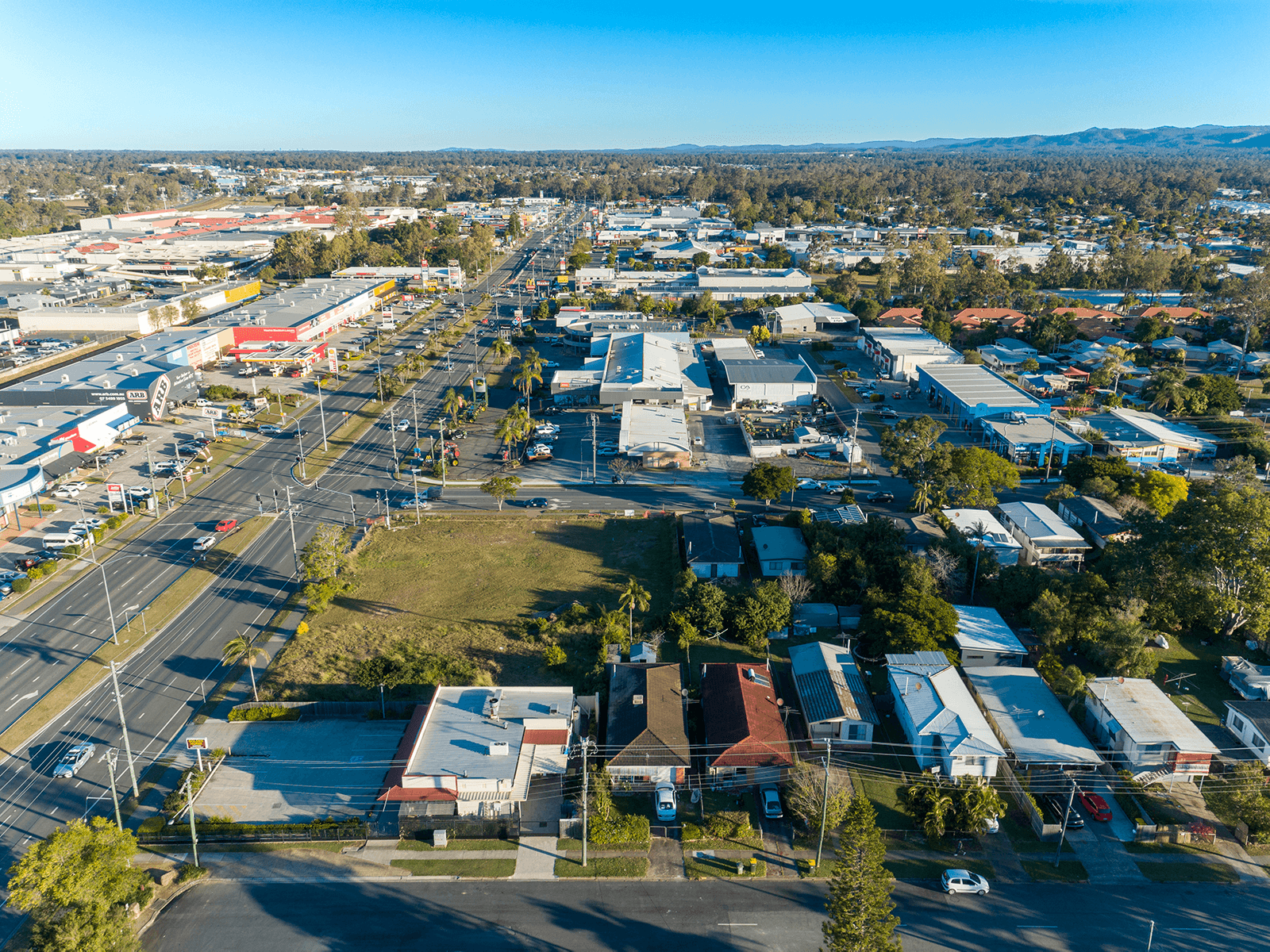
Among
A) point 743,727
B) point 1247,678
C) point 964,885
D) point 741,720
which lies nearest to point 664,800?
point 743,727

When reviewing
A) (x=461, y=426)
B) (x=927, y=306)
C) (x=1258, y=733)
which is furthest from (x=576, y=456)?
(x=927, y=306)

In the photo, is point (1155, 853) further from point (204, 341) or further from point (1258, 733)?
point (204, 341)

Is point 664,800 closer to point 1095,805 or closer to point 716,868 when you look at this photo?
point 716,868

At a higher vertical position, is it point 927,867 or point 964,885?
point 964,885

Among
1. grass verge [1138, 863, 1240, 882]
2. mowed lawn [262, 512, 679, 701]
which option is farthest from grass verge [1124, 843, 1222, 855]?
mowed lawn [262, 512, 679, 701]

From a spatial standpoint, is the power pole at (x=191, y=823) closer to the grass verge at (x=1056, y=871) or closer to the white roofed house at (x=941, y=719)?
the white roofed house at (x=941, y=719)

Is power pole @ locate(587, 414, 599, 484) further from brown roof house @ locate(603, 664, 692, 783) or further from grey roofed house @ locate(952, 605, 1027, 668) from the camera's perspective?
grey roofed house @ locate(952, 605, 1027, 668)

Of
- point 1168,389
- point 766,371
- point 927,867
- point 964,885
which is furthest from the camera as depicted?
point 766,371
